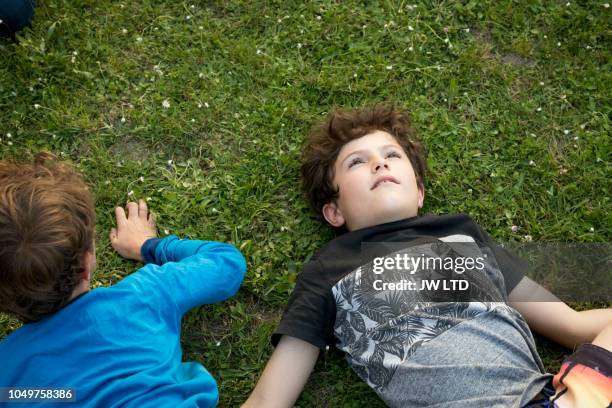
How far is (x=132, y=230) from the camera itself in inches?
143

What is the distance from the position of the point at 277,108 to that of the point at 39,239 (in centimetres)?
195

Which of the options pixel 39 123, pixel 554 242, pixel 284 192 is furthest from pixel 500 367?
pixel 39 123

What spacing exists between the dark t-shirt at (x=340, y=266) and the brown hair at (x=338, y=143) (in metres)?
0.37

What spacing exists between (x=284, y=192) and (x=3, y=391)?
1955 millimetres

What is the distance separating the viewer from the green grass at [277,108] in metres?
3.71

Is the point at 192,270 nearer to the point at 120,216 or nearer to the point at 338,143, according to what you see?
the point at 120,216

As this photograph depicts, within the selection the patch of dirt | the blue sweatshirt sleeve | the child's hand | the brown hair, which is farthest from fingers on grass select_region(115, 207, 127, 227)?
the brown hair

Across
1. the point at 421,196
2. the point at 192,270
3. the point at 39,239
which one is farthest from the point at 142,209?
the point at 421,196

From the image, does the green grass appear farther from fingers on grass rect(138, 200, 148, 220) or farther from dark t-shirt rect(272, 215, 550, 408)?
dark t-shirt rect(272, 215, 550, 408)

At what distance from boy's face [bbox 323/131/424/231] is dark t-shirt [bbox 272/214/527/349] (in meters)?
0.08

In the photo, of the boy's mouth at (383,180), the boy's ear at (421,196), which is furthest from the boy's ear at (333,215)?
the boy's ear at (421,196)

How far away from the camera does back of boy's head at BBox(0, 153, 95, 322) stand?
2418 mm

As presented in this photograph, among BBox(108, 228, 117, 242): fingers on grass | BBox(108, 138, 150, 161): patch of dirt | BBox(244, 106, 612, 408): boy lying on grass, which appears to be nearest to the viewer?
BBox(244, 106, 612, 408): boy lying on grass

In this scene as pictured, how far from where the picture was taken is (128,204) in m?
3.71
